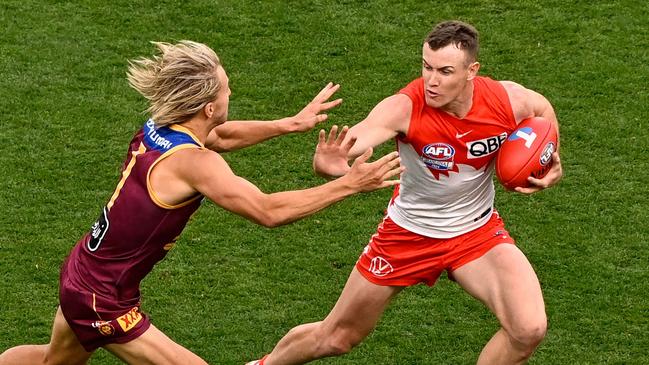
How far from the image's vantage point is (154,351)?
721cm

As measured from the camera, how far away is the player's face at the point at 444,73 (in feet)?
25.6

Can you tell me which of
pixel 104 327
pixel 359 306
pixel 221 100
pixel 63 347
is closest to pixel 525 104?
pixel 359 306

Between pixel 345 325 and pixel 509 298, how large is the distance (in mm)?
1047

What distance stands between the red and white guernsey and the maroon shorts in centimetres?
185

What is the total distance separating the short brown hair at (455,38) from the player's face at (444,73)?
1.1 inches

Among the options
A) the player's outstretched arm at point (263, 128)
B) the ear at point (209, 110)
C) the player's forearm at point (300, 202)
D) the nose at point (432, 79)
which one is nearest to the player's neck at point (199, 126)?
the ear at point (209, 110)

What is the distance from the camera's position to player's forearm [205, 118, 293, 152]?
8.06m

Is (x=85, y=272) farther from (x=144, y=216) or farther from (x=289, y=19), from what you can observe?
(x=289, y=19)

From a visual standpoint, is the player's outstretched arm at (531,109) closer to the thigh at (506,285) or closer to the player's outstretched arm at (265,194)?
the thigh at (506,285)

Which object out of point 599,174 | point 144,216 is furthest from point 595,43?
point 144,216

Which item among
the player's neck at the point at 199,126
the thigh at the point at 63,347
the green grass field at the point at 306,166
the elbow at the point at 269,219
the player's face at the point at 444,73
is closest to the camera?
the elbow at the point at 269,219

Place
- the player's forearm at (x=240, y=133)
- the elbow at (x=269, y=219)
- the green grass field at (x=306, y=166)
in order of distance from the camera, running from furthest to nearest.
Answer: the green grass field at (x=306, y=166) < the player's forearm at (x=240, y=133) < the elbow at (x=269, y=219)

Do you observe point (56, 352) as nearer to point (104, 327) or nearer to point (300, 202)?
point (104, 327)

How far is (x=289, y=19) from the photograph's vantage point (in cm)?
1231
